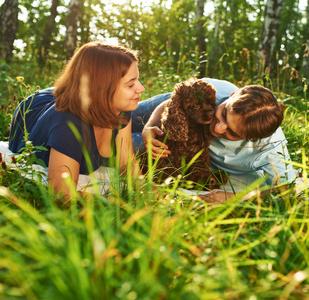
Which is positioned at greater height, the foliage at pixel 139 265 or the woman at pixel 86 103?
the woman at pixel 86 103

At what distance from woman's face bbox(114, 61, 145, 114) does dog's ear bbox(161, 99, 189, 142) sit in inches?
12.5

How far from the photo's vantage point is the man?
7.80 ft

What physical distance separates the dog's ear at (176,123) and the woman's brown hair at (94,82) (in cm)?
47

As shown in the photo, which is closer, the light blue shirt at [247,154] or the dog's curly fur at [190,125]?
the dog's curly fur at [190,125]

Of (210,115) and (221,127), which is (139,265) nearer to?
(221,127)

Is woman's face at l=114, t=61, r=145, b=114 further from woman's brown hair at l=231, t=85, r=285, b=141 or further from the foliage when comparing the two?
the foliage

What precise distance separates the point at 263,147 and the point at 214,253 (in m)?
1.67

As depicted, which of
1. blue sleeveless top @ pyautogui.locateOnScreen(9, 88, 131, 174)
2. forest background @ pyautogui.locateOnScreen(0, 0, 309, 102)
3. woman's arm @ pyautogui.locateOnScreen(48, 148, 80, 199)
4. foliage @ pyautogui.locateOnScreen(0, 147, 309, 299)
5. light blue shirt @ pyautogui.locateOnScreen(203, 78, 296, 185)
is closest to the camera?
foliage @ pyautogui.locateOnScreen(0, 147, 309, 299)

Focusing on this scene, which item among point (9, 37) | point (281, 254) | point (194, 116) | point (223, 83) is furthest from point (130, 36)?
point (281, 254)

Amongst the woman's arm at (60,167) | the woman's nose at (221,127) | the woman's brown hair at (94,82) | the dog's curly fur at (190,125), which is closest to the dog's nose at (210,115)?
the dog's curly fur at (190,125)

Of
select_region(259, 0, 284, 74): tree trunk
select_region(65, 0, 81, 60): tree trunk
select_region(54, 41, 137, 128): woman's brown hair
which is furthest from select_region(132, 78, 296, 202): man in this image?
select_region(65, 0, 81, 60): tree trunk

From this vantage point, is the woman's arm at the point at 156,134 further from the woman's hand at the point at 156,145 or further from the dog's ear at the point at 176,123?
the dog's ear at the point at 176,123

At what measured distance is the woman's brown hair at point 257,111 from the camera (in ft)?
7.73

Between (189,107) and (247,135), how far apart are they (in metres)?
0.51
